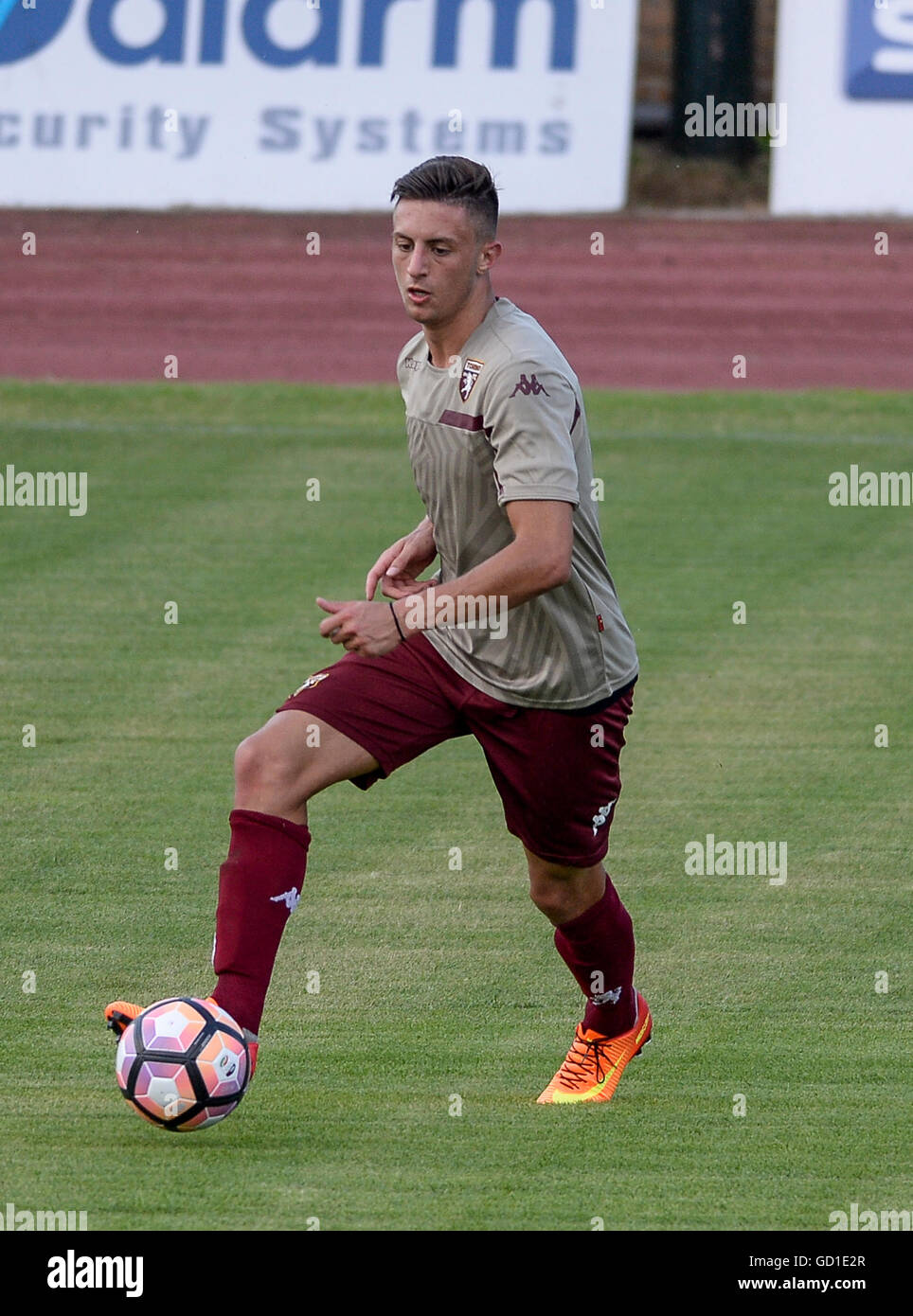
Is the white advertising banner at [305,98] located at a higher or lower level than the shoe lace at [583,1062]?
higher

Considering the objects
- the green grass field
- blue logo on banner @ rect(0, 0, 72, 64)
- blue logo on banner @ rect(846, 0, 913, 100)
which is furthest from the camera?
blue logo on banner @ rect(0, 0, 72, 64)

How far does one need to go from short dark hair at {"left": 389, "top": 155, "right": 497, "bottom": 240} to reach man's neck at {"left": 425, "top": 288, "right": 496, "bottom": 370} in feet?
0.51

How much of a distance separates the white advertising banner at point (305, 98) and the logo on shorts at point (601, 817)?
1533cm

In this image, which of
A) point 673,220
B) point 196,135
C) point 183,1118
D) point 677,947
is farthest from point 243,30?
point 183,1118

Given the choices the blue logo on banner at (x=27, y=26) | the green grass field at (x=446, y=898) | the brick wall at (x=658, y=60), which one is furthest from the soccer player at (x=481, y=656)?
the brick wall at (x=658, y=60)

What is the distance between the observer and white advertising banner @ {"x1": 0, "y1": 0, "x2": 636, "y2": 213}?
19.8 meters

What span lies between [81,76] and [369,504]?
28.4 ft

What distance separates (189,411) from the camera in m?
16.8

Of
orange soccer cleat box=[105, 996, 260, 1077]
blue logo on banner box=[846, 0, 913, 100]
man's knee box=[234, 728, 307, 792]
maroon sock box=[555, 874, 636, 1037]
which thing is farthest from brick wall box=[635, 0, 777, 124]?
orange soccer cleat box=[105, 996, 260, 1077]

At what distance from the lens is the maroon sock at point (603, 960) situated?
502 centimetres

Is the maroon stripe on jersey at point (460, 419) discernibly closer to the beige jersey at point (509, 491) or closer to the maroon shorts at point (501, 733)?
the beige jersey at point (509, 491)

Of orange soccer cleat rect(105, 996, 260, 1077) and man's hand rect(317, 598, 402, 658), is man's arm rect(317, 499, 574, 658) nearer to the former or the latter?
man's hand rect(317, 598, 402, 658)

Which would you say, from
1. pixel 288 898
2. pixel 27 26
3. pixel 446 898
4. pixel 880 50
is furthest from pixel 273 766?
pixel 27 26

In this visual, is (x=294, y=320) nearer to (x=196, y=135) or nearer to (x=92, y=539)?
(x=196, y=135)
